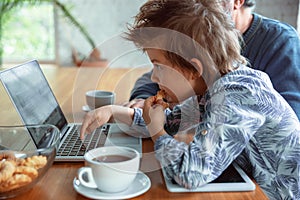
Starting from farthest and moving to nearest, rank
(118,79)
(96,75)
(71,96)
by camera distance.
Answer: (96,75), (118,79), (71,96)

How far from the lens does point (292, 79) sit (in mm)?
1379

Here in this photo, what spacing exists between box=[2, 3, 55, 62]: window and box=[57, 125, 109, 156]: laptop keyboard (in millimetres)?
2774

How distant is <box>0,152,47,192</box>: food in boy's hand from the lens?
0.70 metres

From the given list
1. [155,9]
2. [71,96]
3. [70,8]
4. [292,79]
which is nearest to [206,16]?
[155,9]

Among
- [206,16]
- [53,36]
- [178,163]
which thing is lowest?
[53,36]

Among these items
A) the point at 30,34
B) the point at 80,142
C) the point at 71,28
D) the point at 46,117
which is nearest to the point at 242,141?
the point at 80,142

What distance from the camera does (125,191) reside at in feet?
2.45

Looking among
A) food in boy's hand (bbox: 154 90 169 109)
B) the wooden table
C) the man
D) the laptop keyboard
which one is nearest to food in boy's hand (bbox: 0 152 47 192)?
the wooden table

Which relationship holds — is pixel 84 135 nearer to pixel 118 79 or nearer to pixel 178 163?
pixel 178 163

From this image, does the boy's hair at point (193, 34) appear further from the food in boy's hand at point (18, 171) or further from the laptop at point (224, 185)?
the food in boy's hand at point (18, 171)

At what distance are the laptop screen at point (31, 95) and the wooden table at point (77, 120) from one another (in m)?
0.11

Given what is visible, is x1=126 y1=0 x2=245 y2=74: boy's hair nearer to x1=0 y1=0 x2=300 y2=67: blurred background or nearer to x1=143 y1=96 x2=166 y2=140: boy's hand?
x1=143 y1=96 x2=166 y2=140: boy's hand

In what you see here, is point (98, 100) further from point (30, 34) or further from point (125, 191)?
point (30, 34)

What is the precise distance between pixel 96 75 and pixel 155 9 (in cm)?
115
